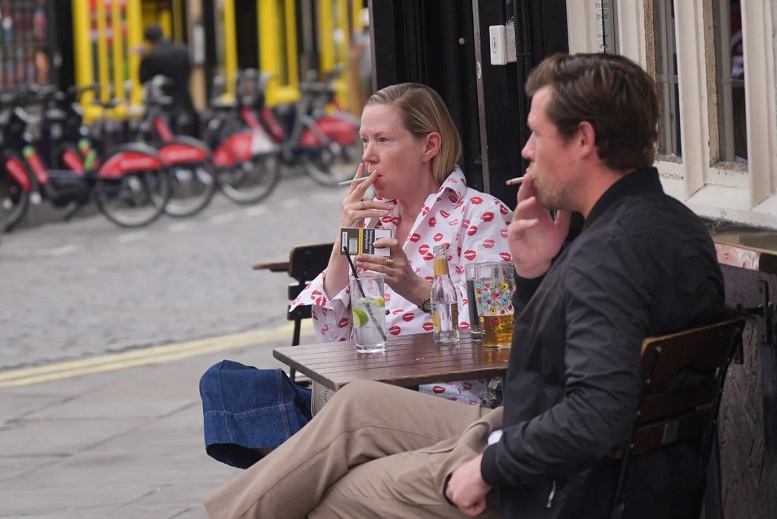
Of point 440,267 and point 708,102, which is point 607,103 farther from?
point 708,102

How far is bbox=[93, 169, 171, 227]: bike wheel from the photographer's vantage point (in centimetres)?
1573

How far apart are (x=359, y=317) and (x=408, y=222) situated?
568mm

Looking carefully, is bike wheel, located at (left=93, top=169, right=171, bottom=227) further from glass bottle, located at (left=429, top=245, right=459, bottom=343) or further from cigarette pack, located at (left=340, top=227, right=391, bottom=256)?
glass bottle, located at (left=429, top=245, right=459, bottom=343)

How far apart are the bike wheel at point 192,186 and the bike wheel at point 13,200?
5.08 feet

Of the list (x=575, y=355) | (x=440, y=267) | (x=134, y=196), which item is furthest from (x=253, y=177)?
(x=575, y=355)

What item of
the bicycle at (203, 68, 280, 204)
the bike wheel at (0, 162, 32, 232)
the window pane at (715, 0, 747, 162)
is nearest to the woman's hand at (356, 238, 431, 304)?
the window pane at (715, 0, 747, 162)

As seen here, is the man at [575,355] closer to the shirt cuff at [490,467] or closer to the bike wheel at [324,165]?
the shirt cuff at [490,467]

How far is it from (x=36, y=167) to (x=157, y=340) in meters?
7.00

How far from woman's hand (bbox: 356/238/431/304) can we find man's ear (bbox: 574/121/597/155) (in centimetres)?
107

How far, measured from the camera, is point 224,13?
22062mm

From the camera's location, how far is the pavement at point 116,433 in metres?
5.52

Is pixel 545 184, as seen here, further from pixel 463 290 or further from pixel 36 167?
pixel 36 167

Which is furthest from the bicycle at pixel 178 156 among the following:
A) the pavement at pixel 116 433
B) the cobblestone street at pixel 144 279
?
the pavement at pixel 116 433

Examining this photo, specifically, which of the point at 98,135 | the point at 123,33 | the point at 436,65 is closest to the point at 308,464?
the point at 436,65
